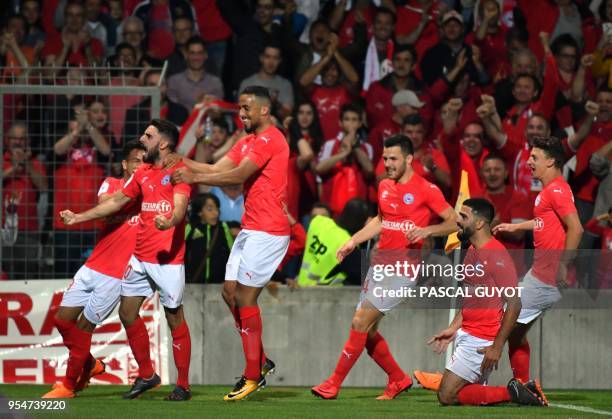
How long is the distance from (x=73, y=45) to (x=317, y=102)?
10.6 feet

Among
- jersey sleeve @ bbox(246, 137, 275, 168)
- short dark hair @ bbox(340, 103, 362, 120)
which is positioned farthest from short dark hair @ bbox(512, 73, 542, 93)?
jersey sleeve @ bbox(246, 137, 275, 168)

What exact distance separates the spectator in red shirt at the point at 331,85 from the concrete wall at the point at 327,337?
9.56 ft

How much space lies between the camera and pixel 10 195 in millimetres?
14523

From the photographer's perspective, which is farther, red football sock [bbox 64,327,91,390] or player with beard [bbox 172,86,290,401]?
red football sock [bbox 64,327,91,390]

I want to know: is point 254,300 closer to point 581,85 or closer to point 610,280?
point 610,280

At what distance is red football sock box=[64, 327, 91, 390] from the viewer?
1180cm

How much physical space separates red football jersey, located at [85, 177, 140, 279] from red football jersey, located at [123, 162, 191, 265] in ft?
0.83

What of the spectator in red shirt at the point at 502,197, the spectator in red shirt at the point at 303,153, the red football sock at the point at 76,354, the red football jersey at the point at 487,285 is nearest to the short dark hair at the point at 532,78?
the spectator in red shirt at the point at 502,197

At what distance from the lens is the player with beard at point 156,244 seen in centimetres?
1153

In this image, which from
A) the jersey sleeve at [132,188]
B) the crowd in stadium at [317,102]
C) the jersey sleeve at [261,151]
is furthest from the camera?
the crowd in stadium at [317,102]

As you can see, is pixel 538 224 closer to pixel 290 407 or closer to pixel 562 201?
pixel 562 201

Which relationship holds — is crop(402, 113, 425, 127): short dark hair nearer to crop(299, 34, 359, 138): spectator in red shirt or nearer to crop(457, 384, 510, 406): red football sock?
crop(299, 34, 359, 138): spectator in red shirt

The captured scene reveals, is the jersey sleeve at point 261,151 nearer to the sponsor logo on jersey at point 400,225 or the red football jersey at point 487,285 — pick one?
the sponsor logo on jersey at point 400,225

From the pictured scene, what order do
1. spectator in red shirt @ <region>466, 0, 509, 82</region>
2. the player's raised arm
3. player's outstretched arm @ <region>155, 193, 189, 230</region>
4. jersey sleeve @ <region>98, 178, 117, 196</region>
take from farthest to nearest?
spectator in red shirt @ <region>466, 0, 509, 82</region> → jersey sleeve @ <region>98, 178, 117, 196</region> → player's outstretched arm @ <region>155, 193, 189, 230</region> → the player's raised arm
